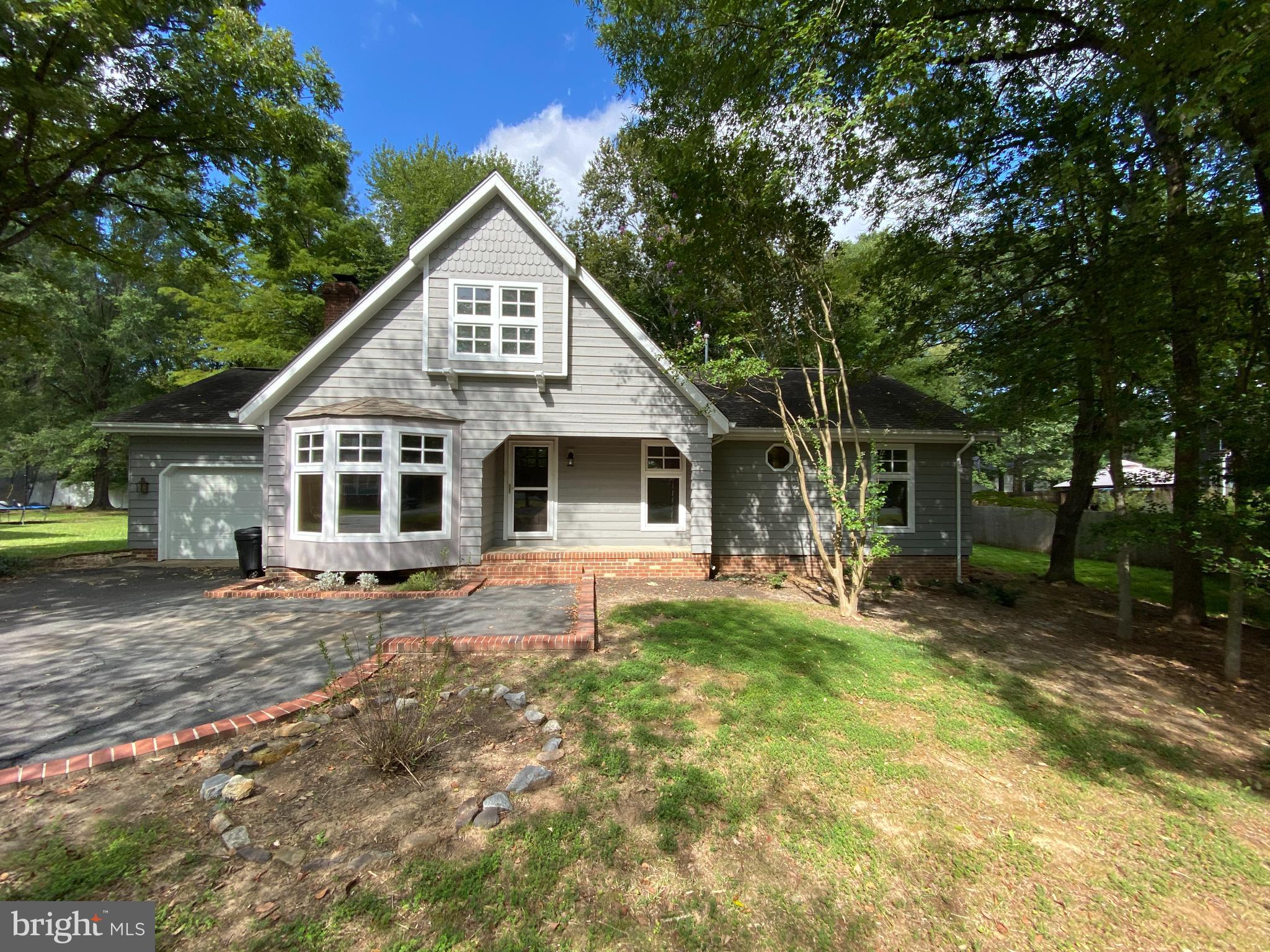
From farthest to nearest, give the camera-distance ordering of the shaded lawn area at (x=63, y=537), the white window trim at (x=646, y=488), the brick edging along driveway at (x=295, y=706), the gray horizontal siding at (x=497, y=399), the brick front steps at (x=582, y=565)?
the shaded lawn area at (x=63, y=537)
the white window trim at (x=646, y=488)
the brick front steps at (x=582, y=565)
the gray horizontal siding at (x=497, y=399)
the brick edging along driveway at (x=295, y=706)

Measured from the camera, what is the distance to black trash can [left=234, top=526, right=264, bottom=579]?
8.80 metres

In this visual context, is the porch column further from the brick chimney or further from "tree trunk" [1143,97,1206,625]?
the brick chimney

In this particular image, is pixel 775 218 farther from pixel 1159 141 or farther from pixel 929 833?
pixel 929 833

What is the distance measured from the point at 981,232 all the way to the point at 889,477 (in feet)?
15.9

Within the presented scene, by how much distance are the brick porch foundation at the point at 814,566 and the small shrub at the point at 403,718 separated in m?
7.14

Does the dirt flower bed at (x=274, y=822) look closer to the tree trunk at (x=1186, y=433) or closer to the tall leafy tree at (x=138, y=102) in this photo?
the tree trunk at (x=1186, y=433)

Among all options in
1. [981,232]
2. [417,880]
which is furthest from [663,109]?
[417,880]

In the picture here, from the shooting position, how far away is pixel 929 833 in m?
2.93

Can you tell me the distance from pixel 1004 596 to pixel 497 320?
10268 millimetres

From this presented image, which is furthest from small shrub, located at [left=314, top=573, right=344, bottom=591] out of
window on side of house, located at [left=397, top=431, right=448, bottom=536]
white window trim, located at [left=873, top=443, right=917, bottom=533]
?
white window trim, located at [left=873, top=443, right=917, bottom=533]

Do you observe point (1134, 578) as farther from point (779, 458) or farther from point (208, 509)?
point (208, 509)

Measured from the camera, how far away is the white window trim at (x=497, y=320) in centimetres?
882

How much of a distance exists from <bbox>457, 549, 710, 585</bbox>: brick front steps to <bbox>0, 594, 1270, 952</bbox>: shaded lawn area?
4655mm

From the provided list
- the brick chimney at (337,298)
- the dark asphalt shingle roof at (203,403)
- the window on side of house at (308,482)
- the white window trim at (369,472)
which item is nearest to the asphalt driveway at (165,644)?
the white window trim at (369,472)
